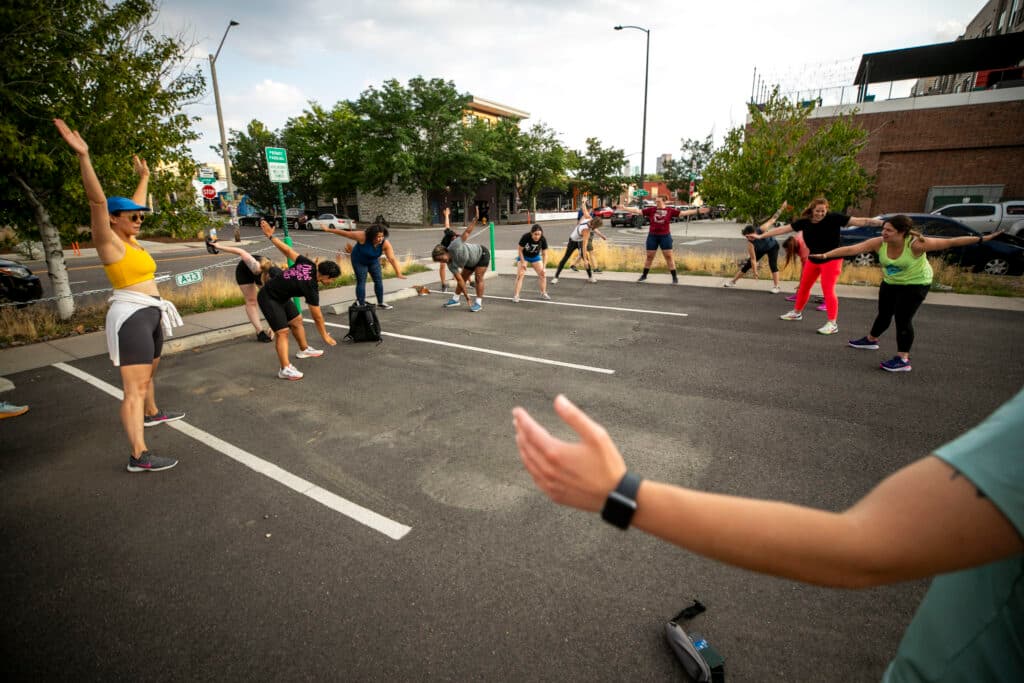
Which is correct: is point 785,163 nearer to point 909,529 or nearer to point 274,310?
point 274,310

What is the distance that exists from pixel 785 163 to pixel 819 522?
15491 mm

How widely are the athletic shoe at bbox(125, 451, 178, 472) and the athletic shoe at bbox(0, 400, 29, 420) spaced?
7.76ft

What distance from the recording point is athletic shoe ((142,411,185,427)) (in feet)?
15.6

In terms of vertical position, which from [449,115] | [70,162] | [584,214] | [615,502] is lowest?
[615,502]

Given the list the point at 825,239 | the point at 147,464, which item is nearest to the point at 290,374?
the point at 147,464

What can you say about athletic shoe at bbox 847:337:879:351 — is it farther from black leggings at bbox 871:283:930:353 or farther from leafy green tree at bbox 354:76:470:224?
leafy green tree at bbox 354:76:470:224

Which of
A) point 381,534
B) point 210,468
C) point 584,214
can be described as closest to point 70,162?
point 210,468

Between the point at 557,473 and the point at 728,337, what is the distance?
292 inches

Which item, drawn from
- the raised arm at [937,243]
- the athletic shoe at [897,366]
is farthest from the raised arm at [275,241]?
the athletic shoe at [897,366]

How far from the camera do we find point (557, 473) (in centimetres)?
93

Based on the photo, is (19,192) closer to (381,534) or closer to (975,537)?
(381,534)

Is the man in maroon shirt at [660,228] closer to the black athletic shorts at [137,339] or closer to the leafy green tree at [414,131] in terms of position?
the black athletic shorts at [137,339]

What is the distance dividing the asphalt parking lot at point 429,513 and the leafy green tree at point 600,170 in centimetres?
5119

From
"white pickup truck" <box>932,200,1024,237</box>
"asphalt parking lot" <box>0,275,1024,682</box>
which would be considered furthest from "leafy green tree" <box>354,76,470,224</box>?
"asphalt parking lot" <box>0,275,1024,682</box>
